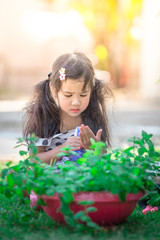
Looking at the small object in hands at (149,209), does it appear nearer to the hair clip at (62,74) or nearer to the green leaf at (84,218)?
the green leaf at (84,218)

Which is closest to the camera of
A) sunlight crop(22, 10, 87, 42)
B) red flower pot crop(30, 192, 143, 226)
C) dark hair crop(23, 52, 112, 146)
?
red flower pot crop(30, 192, 143, 226)

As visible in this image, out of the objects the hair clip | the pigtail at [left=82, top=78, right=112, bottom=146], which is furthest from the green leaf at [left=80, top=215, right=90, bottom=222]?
the pigtail at [left=82, top=78, right=112, bottom=146]

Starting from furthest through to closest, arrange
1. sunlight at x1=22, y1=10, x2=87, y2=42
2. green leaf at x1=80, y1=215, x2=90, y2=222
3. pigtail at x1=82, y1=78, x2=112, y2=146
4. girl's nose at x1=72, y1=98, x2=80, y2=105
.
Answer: sunlight at x1=22, y1=10, x2=87, y2=42 < pigtail at x1=82, y1=78, x2=112, y2=146 < girl's nose at x1=72, y1=98, x2=80, y2=105 < green leaf at x1=80, y1=215, x2=90, y2=222

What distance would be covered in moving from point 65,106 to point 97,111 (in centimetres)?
37

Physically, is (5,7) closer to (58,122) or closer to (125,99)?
(125,99)

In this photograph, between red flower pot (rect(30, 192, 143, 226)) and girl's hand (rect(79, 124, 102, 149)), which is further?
A: girl's hand (rect(79, 124, 102, 149))

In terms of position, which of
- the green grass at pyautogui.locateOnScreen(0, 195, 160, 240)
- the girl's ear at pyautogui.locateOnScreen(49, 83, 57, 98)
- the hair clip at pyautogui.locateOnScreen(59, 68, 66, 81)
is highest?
the hair clip at pyautogui.locateOnScreen(59, 68, 66, 81)

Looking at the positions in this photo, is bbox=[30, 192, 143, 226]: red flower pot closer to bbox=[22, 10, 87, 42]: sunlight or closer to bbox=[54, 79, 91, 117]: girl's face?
bbox=[54, 79, 91, 117]: girl's face

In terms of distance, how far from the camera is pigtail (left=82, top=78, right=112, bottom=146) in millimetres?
3078

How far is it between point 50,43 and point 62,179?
A: 413 inches

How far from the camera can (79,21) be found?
40.5 feet

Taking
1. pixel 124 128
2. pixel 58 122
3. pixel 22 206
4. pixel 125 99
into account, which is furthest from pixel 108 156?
pixel 125 99

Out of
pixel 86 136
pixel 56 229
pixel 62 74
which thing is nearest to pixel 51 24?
pixel 62 74

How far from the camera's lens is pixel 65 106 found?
9.18 feet
